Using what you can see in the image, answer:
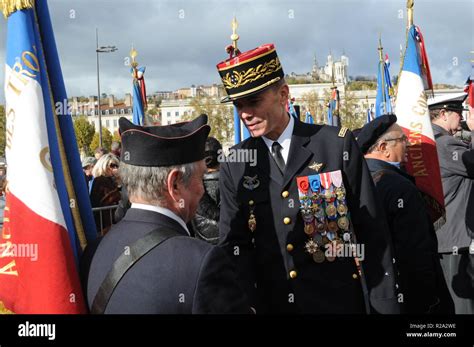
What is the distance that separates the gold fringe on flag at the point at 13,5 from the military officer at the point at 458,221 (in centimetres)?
386

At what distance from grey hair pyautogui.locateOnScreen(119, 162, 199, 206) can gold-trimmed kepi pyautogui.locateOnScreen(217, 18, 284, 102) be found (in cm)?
95

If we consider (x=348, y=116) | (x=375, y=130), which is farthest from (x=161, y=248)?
(x=348, y=116)

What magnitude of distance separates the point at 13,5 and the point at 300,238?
5.88 feet

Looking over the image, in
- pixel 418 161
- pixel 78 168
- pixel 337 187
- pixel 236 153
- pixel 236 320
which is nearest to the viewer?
pixel 236 320

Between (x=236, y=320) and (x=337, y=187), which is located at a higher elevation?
(x=337, y=187)

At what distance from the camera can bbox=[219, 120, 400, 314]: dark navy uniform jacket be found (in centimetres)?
278

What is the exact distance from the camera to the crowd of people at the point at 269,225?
6.23 ft

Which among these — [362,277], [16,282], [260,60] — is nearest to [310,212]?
[362,277]

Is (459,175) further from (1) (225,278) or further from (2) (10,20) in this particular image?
(2) (10,20)

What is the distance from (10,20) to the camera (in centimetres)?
240

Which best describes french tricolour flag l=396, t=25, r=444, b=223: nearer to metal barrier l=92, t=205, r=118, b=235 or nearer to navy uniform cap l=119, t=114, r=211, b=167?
navy uniform cap l=119, t=114, r=211, b=167

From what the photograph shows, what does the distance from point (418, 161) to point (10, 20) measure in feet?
12.0

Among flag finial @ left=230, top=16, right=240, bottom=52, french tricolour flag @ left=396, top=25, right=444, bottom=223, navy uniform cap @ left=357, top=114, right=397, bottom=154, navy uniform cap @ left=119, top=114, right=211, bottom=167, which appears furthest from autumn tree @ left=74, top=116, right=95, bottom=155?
navy uniform cap @ left=119, top=114, right=211, bottom=167

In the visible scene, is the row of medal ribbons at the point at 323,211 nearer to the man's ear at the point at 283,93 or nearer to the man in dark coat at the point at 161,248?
the man's ear at the point at 283,93
